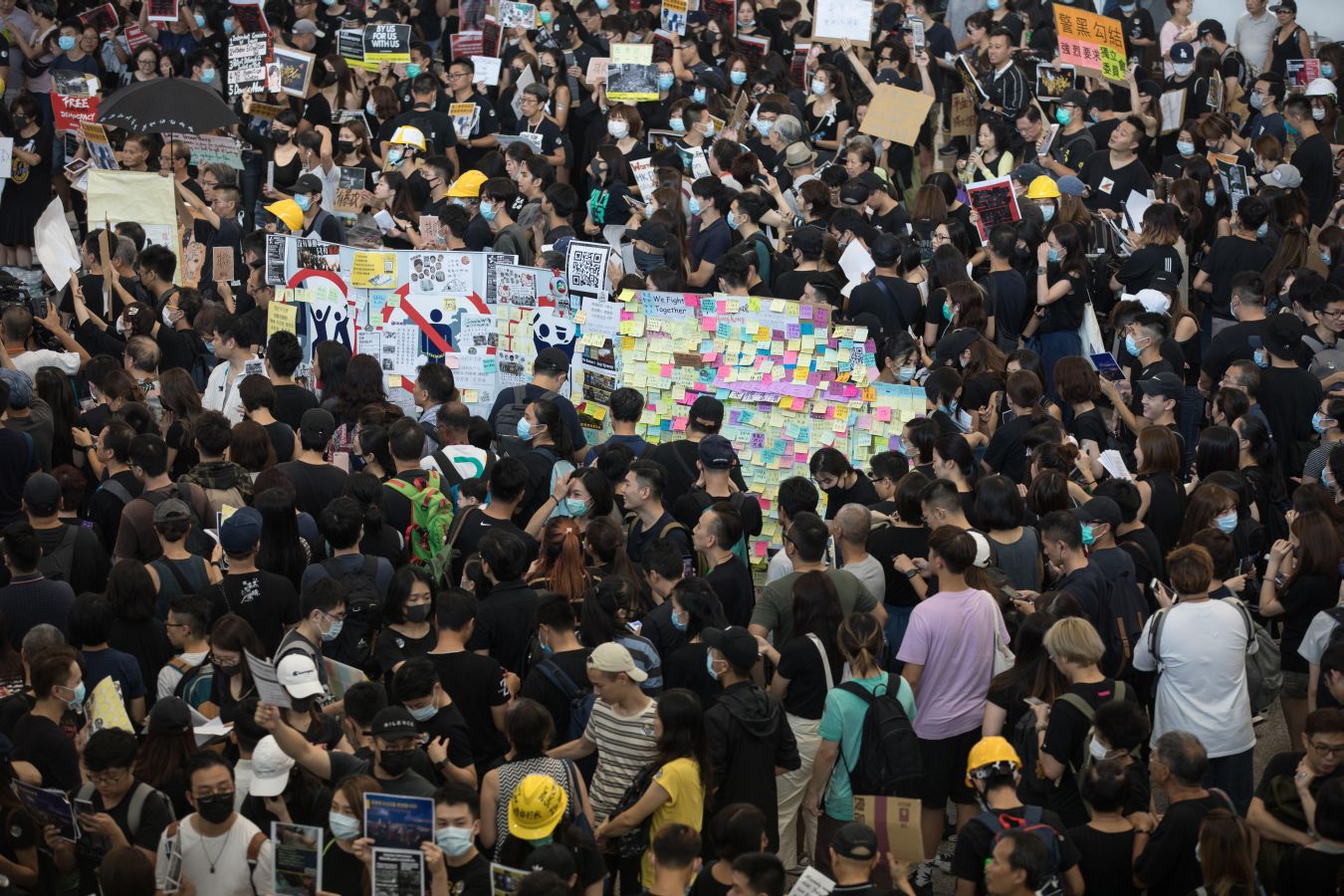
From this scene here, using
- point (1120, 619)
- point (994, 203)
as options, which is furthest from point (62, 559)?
point (994, 203)

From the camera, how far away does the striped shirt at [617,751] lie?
6887 millimetres

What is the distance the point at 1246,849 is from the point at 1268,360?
19.6 ft

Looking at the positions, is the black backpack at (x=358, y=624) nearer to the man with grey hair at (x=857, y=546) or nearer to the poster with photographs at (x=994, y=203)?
the man with grey hair at (x=857, y=546)

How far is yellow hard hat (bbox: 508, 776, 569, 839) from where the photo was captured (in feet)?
20.0

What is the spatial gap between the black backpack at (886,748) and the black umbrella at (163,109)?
9597mm

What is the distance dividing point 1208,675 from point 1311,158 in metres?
9.60

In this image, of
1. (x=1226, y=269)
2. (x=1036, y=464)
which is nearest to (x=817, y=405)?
(x=1036, y=464)

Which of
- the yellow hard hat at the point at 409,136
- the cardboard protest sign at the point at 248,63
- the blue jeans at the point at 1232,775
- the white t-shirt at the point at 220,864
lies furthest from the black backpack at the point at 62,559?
the cardboard protest sign at the point at 248,63

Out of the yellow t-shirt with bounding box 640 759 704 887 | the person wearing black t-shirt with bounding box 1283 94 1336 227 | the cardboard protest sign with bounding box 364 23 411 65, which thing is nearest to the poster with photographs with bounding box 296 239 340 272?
the cardboard protest sign with bounding box 364 23 411 65

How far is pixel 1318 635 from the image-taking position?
8133 millimetres

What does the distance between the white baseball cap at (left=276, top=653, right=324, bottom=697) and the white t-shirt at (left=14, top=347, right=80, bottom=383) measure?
16.5 ft

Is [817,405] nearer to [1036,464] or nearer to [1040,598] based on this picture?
[1036,464]

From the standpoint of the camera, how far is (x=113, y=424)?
9.48 metres

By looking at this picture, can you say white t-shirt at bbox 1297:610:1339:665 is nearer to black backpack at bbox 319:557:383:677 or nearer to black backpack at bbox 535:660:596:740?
black backpack at bbox 535:660:596:740
